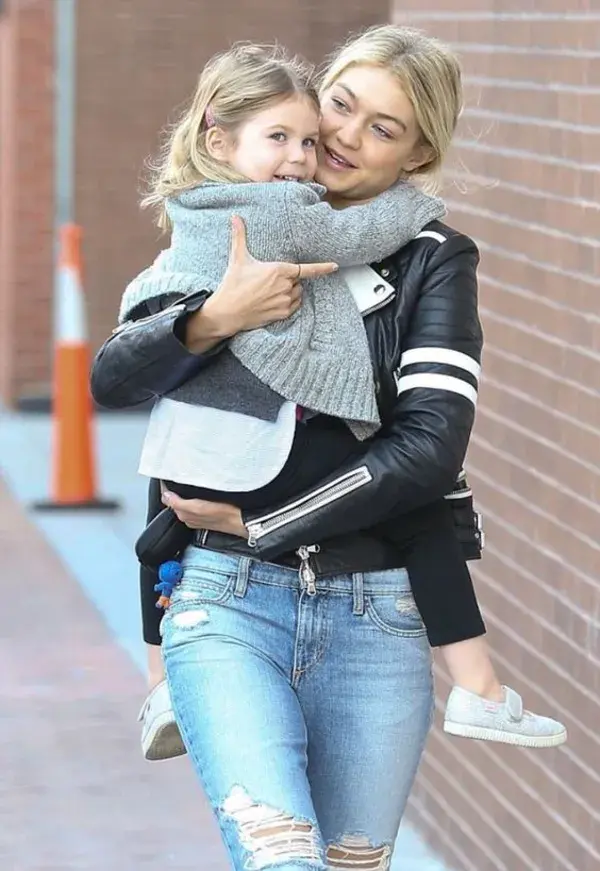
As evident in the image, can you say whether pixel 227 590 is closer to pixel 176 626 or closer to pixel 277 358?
pixel 176 626

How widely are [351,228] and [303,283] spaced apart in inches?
5.2

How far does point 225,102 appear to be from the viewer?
339 centimetres

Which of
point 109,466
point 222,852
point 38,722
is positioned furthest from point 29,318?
point 222,852

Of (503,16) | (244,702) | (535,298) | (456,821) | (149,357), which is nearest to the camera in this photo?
(244,702)

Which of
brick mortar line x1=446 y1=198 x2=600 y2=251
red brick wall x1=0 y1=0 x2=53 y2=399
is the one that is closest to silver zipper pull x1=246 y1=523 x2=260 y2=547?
brick mortar line x1=446 y1=198 x2=600 y2=251

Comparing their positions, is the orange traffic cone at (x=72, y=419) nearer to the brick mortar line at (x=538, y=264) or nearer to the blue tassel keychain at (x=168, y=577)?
the brick mortar line at (x=538, y=264)

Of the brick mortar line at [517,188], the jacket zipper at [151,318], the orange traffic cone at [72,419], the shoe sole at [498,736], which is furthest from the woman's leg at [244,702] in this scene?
the orange traffic cone at [72,419]

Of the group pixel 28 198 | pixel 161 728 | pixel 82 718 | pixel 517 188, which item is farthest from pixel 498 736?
pixel 28 198

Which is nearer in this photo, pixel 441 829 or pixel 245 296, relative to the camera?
pixel 245 296

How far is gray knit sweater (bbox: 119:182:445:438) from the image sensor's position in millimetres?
3277

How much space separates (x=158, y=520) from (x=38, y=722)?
131 inches

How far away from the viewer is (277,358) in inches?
129

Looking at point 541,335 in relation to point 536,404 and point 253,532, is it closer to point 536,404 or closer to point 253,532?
point 536,404

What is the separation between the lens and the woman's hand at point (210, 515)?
331cm
